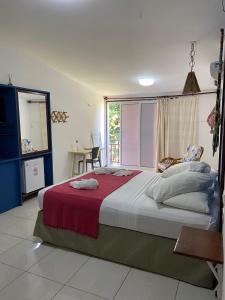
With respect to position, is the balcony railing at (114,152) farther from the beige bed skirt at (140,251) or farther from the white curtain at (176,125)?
the beige bed skirt at (140,251)

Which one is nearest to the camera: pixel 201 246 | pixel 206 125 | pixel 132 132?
pixel 201 246

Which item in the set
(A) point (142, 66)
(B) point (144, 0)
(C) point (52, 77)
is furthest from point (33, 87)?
(B) point (144, 0)

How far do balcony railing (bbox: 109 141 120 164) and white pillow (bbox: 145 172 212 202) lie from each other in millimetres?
4502

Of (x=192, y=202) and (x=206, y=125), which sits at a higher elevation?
(x=206, y=125)

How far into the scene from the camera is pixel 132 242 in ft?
6.77

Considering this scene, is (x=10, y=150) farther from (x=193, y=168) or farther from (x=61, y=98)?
(x=193, y=168)

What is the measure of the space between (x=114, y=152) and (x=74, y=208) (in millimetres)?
4527

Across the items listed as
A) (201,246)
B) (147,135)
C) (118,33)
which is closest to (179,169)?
(201,246)

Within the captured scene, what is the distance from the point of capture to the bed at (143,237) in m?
1.87

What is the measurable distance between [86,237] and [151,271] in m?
0.68

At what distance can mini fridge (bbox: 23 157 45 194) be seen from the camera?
Answer: 367 centimetres

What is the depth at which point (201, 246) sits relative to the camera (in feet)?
4.65

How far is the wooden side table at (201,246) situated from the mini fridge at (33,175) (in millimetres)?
2803

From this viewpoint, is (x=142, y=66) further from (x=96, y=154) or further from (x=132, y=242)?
(x=132, y=242)
